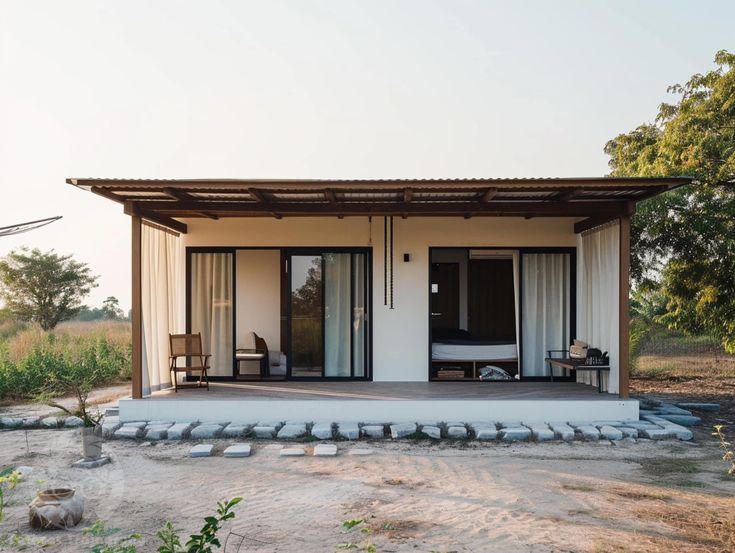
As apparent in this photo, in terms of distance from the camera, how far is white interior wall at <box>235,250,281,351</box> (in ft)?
40.7

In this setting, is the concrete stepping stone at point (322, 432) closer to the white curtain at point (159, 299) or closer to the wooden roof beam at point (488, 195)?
the white curtain at point (159, 299)

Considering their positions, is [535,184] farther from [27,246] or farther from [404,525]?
[27,246]

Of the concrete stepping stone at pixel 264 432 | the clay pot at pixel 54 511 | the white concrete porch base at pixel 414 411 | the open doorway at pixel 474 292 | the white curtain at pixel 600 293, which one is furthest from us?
the open doorway at pixel 474 292

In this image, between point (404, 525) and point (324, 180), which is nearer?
point (404, 525)

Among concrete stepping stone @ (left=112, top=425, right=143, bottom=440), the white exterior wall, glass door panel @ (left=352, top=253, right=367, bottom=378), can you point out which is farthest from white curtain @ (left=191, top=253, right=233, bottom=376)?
concrete stepping stone @ (left=112, top=425, right=143, bottom=440)

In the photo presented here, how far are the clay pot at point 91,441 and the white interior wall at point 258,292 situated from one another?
18.4 ft

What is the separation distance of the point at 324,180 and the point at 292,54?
614 centimetres

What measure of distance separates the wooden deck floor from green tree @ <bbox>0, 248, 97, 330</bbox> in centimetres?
1906

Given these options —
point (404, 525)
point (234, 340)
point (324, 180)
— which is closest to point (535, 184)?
point (324, 180)

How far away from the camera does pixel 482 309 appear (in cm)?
1480

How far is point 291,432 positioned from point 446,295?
24.2ft

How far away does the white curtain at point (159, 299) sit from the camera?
361 inches

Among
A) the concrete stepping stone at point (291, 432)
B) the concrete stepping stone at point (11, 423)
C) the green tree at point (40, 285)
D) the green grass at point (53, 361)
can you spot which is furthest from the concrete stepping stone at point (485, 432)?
the green tree at point (40, 285)

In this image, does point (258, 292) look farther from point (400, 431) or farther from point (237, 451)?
point (237, 451)
